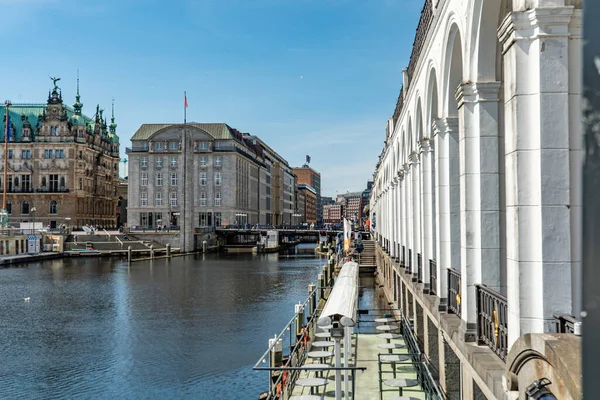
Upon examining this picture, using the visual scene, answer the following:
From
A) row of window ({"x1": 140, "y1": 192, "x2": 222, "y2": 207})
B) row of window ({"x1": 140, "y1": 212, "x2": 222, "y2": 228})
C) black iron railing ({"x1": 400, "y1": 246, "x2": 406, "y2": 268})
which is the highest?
row of window ({"x1": 140, "y1": 192, "x2": 222, "y2": 207})

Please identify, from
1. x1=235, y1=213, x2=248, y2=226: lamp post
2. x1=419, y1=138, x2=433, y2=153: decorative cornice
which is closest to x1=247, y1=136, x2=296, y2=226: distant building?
x1=235, y1=213, x2=248, y2=226: lamp post

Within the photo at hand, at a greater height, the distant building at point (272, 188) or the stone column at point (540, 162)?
the distant building at point (272, 188)

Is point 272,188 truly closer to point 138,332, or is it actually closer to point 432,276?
point 138,332

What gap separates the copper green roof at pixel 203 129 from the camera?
5124 inches

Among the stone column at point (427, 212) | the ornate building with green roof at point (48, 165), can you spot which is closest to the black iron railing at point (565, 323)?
the stone column at point (427, 212)

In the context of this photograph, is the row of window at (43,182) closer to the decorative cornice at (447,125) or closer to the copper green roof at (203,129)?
the copper green roof at (203,129)

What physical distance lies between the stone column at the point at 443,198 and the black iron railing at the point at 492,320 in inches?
156

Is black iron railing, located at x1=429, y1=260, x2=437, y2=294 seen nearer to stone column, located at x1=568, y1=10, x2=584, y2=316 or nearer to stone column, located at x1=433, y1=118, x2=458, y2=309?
stone column, located at x1=433, y1=118, x2=458, y2=309

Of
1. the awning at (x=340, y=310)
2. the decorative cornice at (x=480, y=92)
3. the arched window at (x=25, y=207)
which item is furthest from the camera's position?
the arched window at (x=25, y=207)

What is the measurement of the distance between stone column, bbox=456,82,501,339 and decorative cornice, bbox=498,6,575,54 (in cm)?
362

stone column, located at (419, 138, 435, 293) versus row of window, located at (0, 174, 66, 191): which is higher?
row of window, located at (0, 174, 66, 191)

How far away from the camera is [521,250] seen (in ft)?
Result: 26.9

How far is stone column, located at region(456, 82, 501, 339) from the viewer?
11.8m

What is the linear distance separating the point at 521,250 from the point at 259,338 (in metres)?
27.8
